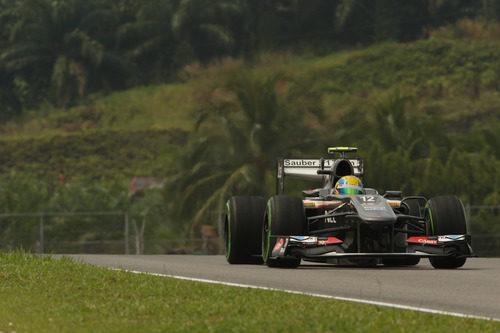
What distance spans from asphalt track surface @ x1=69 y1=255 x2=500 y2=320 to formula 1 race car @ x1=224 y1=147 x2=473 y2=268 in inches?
10.3

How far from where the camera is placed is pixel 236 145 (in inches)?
1667

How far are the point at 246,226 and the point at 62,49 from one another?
65.5 meters

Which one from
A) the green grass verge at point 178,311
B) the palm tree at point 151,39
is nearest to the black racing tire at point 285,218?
the green grass verge at point 178,311

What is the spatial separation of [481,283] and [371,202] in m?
2.57

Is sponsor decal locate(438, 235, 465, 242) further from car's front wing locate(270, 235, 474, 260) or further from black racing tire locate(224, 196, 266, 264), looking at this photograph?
black racing tire locate(224, 196, 266, 264)

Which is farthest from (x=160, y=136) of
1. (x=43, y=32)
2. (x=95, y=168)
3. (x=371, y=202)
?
(x=371, y=202)

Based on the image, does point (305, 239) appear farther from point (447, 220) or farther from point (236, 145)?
point (236, 145)

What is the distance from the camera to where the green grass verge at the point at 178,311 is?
9.22 metres

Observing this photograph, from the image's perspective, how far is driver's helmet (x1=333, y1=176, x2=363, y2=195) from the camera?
1722 cm

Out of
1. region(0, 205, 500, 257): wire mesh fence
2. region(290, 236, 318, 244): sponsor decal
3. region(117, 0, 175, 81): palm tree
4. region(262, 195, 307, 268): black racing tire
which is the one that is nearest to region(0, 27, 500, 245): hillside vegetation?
region(0, 205, 500, 257): wire mesh fence

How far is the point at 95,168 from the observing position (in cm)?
7550

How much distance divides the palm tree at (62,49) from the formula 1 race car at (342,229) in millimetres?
61274

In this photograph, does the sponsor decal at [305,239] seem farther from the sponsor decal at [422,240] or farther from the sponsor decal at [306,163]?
the sponsor decal at [306,163]

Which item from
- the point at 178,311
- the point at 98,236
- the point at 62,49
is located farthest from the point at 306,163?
the point at 62,49
